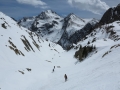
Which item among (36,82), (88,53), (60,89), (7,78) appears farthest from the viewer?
(88,53)

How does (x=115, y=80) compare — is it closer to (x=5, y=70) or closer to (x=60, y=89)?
(x=60, y=89)

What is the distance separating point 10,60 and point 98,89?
34758mm

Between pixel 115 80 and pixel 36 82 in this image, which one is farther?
pixel 36 82

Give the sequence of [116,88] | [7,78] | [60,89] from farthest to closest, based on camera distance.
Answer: [7,78]
[60,89]
[116,88]

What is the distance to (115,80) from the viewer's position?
1964cm

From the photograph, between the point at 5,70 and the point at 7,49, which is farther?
the point at 7,49

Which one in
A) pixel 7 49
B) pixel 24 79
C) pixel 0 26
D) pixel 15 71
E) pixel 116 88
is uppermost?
pixel 0 26

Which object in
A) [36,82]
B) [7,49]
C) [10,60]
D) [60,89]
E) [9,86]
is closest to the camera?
[60,89]

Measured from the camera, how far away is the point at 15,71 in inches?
1521

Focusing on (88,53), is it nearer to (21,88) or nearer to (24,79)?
(24,79)

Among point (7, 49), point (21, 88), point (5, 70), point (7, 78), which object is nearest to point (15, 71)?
point (5, 70)

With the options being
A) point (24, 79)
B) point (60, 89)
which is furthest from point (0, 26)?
point (60, 89)

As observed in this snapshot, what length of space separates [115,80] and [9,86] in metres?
21.1

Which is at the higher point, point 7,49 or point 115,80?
point 7,49
